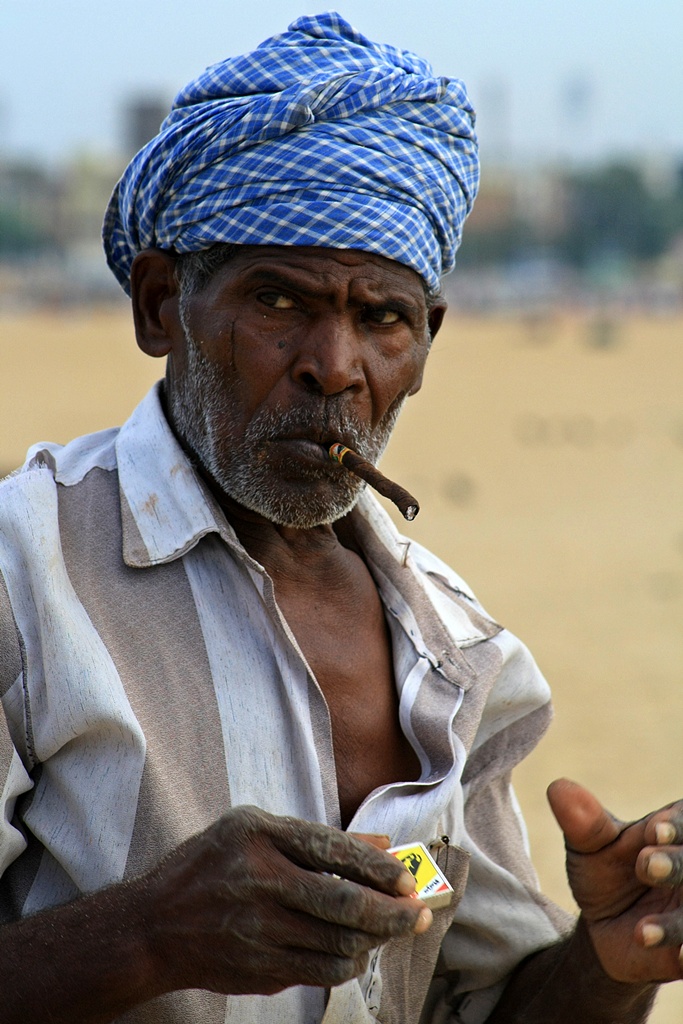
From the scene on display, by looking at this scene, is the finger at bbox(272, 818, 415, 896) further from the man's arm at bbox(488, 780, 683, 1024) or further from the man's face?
the man's face

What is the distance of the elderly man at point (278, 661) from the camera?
1.92 metres

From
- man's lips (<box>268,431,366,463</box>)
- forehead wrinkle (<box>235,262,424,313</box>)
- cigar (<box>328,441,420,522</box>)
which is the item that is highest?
forehead wrinkle (<box>235,262,424,313</box>)

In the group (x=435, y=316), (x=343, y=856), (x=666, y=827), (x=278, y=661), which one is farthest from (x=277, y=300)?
(x=666, y=827)

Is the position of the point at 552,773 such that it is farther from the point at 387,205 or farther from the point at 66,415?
the point at 66,415

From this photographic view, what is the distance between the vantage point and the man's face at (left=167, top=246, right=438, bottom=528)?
2.37 meters

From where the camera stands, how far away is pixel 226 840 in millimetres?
1845

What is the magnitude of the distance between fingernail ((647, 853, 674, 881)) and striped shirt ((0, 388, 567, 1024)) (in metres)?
0.38

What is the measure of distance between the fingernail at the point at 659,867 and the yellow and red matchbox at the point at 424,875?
0.34 meters

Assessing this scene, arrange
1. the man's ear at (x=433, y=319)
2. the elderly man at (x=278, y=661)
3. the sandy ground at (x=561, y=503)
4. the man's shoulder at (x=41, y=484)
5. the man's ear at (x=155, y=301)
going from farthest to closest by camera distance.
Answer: the sandy ground at (x=561, y=503) → the man's ear at (x=433, y=319) → the man's ear at (x=155, y=301) → the man's shoulder at (x=41, y=484) → the elderly man at (x=278, y=661)

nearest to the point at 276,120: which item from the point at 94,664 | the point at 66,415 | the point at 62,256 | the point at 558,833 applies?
the point at 94,664

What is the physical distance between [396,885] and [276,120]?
137 centimetres

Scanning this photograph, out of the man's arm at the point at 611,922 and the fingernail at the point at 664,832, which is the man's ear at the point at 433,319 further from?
the fingernail at the point at 664,832

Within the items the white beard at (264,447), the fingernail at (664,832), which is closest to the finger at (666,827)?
the fingernail at (664,832)

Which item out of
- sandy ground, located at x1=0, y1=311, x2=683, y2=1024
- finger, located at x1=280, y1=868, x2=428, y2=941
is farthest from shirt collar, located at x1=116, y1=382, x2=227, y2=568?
sandy ground, located at x1=0, y1=311, x2=683, y2=1024
